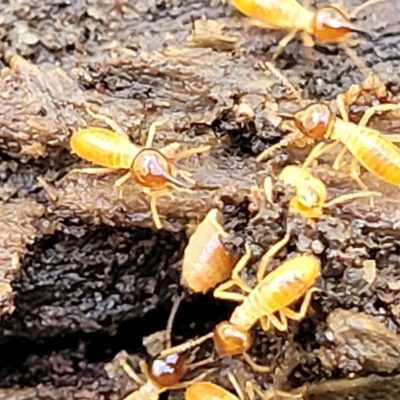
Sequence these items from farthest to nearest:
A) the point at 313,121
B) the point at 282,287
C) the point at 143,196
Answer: the point at 143,196
the point at 313,121
the point at 282,287

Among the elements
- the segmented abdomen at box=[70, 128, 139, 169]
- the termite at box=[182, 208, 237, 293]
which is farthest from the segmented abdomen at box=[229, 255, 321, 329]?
the segmented abdomen at box=[70, 128, 139, 169]

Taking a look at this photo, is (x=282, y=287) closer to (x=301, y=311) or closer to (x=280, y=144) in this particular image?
(x=301, y=311)

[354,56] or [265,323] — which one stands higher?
[354,56]

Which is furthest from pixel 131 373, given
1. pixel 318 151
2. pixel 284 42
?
pixel 284 42

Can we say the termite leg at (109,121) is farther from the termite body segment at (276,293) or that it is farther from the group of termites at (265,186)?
the termite body segment at (276,293)

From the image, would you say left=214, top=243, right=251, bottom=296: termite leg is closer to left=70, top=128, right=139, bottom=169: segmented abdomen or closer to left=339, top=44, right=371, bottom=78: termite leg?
left=70, top=128, right=139, bottom=169: segmented abdomen

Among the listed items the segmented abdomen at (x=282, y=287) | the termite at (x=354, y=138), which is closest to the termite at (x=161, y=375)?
the segmented abdomen at (x=282, y=287)

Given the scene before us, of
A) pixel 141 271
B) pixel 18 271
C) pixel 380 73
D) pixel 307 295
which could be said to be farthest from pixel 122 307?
pixel 380 73
